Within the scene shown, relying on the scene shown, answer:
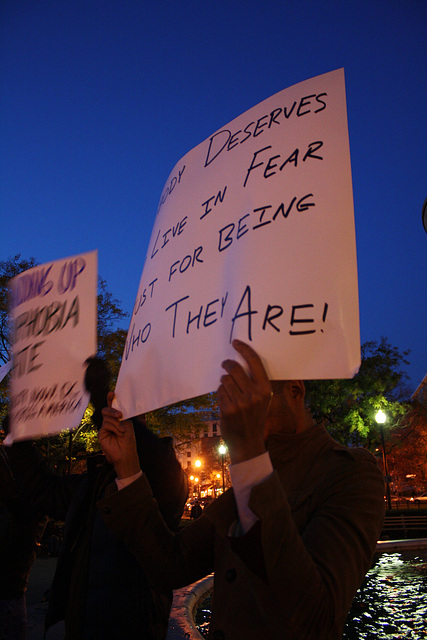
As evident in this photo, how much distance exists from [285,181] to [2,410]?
73.6 feet

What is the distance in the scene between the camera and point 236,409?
1.22m

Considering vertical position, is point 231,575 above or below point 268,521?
below

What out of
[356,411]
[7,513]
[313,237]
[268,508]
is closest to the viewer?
[268,508]

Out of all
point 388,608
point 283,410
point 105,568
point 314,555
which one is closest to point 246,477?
point 314,555

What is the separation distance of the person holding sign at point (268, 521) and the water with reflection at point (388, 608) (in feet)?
14.5

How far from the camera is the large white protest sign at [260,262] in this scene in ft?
4.36

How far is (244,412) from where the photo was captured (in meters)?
1.21

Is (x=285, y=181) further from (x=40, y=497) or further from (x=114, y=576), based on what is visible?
(x=40, y=497)

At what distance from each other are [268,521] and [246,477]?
4.9 inches

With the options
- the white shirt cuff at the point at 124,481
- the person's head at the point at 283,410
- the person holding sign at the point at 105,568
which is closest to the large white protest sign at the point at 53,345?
the person holding sign at the point at 105,568

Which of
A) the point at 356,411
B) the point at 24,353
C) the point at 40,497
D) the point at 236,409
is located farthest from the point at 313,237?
the point at 356,411

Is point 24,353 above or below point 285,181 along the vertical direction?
below

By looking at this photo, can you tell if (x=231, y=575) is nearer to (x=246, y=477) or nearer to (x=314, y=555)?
(x=314, y=555)

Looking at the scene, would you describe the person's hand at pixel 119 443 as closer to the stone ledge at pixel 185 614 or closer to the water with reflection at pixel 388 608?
the stone ledge at pixel 185 614
